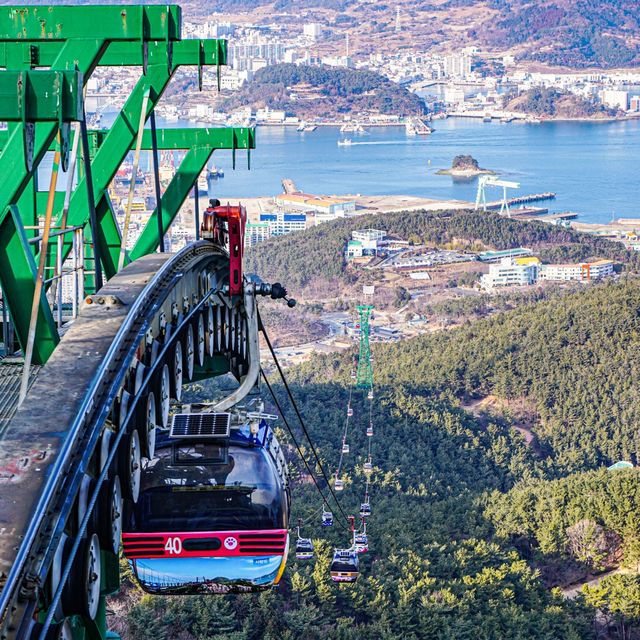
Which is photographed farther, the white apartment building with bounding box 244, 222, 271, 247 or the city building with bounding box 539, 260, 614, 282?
the white apartment building with bounding box 244, 222, 271, 247

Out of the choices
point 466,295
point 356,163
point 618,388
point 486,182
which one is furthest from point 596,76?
point 618,388

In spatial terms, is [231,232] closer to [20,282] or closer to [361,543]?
[20,282]

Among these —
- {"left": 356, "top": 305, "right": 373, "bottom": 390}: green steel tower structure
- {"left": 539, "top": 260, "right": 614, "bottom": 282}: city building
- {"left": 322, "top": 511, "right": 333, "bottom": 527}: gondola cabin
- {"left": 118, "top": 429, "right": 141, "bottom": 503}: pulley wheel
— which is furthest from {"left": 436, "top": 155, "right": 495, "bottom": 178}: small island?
{"left": 118, "top": 429, "right": 141, "bottom": 503}: pulley wheel

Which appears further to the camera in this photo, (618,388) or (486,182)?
(486,182)

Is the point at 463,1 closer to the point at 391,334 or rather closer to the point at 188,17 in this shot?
the point at 188,17

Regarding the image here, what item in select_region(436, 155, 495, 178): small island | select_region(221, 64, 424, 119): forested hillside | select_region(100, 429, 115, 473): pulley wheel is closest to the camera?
select_region(100, 429, 115, 473): pulley wheel

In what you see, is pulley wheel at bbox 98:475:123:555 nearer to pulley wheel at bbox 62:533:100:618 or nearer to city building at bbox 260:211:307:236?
pulley wheel at bbox 62:533:100:618

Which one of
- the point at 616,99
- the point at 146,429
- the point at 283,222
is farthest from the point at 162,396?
the point at 616,99
